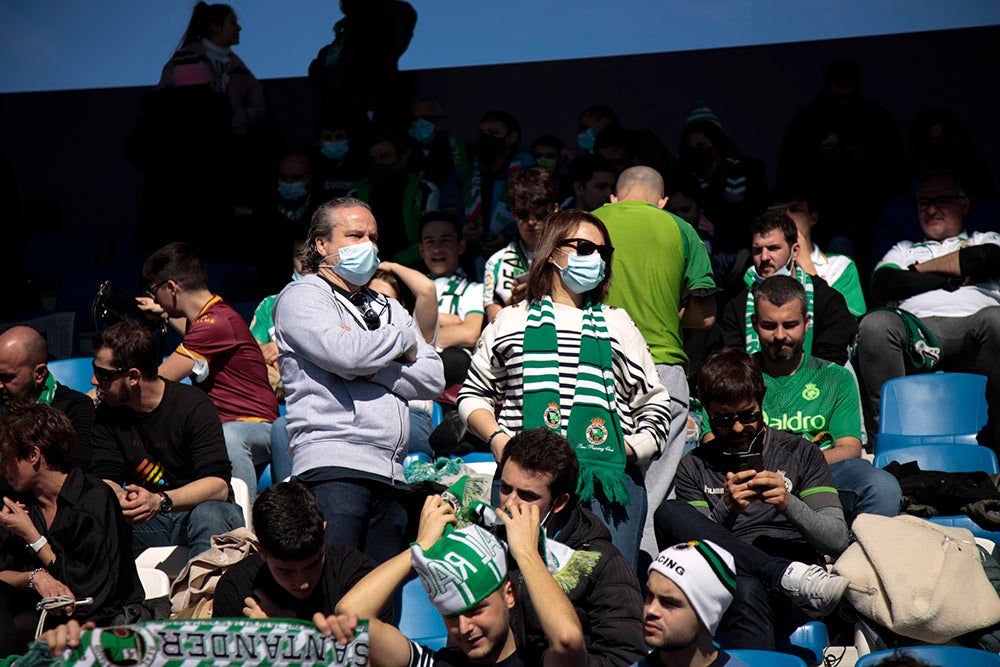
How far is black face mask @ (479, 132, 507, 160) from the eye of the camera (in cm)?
850

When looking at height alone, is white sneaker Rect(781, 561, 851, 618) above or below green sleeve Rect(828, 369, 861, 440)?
below

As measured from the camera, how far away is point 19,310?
8492 millimetres

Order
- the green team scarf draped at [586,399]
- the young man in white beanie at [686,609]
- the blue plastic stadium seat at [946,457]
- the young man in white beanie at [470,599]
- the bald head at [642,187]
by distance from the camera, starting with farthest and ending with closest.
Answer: the blue plastic stadium seat at [946,457], the bald head at [642,187], the green team scarf draped at [586,399], the young man in white beanie at [686,609], the young man in white beanie at [470,599]

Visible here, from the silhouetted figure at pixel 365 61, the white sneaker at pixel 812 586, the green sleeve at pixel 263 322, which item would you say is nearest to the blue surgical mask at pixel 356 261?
the white sneaker at pixel 812 586

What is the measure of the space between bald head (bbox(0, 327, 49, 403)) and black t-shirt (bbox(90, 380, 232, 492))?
0.49 m

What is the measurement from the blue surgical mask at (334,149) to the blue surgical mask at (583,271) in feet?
15.6

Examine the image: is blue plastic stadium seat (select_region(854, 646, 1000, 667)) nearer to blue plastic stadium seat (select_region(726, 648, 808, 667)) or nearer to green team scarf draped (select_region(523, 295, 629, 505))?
blue plastic stadium seat (select_region(726, 648, 808, 667))

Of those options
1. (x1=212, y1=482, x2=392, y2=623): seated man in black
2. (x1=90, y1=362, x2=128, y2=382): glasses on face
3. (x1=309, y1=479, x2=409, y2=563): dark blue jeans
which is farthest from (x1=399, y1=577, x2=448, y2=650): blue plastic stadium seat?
(x1=90, y1=362, x2=128, y2=382): glasses on face

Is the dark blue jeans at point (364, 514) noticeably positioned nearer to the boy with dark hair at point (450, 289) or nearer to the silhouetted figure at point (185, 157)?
the boy with dark hair at point (450, 289)

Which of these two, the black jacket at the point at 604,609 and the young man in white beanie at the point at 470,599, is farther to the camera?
the black jacket at the point at 604,609

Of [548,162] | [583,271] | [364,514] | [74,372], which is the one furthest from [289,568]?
[548,162]

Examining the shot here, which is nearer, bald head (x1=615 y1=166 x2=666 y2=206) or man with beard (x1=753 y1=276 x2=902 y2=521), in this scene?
man with beard (x1=753 y1=276 x2=902 y2=521)

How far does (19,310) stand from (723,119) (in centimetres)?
542

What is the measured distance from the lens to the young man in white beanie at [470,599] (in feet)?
10.1
